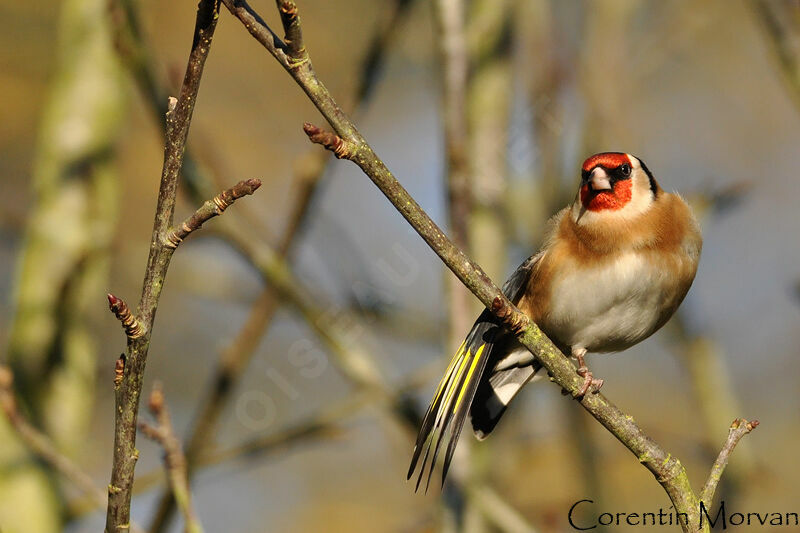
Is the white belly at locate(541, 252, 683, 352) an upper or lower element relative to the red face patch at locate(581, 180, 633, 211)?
lower

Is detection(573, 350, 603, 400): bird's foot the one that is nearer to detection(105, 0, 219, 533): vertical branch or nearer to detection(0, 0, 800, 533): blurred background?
detection(0, 0, 800, 533): blurred background

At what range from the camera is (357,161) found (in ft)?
5.88

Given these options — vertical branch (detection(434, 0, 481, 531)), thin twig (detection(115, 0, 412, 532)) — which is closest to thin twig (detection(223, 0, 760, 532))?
vertical branch (detection(434, 0, 481, 531))

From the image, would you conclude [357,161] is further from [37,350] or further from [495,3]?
[495,3]

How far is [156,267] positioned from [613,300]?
1939 millimetres

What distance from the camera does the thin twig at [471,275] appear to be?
5.73 ft

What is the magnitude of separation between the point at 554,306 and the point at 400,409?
3.08 feet

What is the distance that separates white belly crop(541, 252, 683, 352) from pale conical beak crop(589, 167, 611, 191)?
10.9 inches

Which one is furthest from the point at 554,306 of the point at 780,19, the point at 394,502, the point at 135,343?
the point at 394,502

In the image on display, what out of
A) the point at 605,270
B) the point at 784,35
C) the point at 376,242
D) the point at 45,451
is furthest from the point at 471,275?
the point at 376,242

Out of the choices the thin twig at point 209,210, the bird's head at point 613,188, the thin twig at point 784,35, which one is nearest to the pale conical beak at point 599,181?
the bird's head at point 613,188

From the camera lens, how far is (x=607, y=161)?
3.40 metres

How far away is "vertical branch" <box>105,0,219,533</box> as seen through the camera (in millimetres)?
1632

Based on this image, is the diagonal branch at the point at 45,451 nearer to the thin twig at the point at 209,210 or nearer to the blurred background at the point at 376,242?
the blurred background at the point at 376,242
